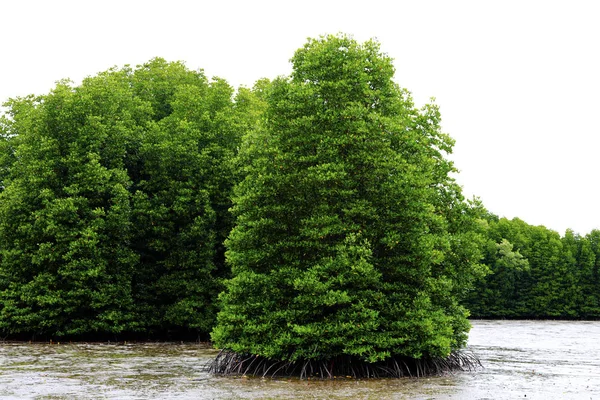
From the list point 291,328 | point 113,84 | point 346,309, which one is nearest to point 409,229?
point 346,309

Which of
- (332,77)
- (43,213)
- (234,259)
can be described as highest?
(332,77)

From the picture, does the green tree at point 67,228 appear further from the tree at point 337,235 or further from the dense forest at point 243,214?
the tree at point 337,235

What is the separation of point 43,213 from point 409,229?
26.4 metres

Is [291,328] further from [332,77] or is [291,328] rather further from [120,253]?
[120,253]

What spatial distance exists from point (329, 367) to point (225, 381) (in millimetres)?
3806

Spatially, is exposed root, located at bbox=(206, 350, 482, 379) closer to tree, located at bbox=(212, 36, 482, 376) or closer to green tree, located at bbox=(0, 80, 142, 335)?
tree, located at bbox=(212, 36, 482, 376)

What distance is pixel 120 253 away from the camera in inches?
1799

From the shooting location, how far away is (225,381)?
25219mm

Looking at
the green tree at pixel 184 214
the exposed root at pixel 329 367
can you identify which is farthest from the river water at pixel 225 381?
the green tree at pixel 184 214

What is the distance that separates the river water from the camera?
862 inches

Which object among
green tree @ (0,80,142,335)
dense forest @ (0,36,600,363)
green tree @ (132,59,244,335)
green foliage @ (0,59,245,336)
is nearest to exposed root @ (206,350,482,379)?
dense forest @ (0,36,600,363)

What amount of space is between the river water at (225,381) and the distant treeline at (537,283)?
64241 mm

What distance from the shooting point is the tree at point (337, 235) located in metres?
→ 25.5

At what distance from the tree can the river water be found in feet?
4.73
